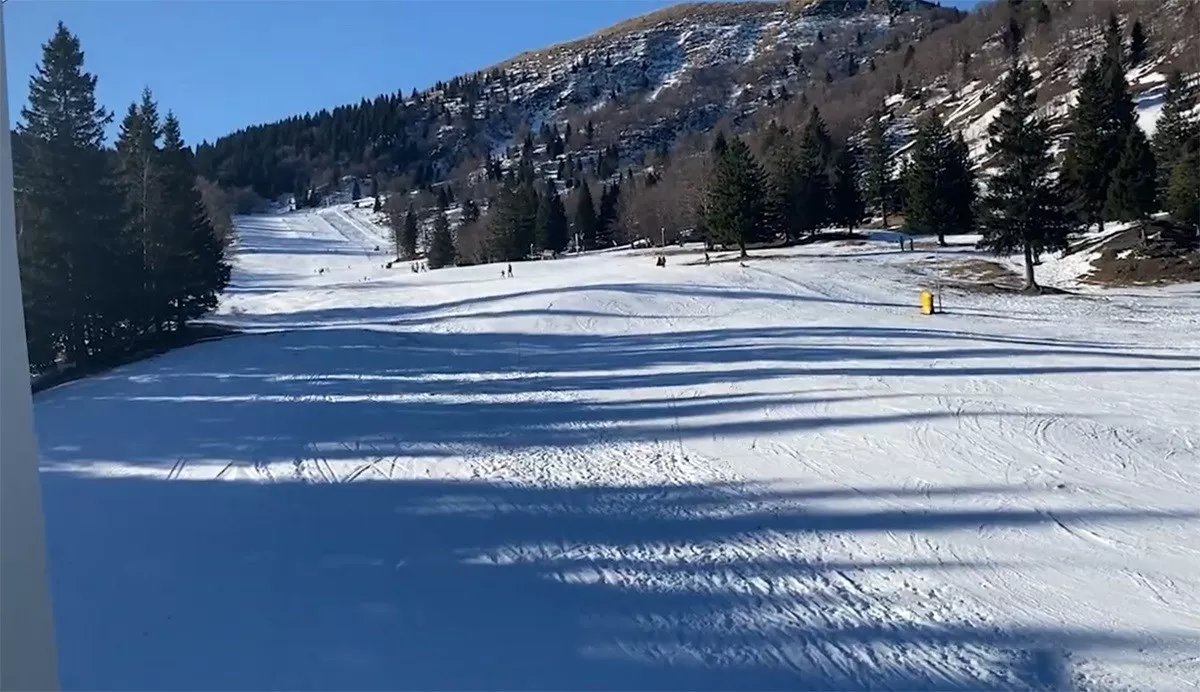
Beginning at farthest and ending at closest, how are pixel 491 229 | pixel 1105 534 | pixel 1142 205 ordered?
pixel 491 229
pixel 1142 205
pixel 1105 534

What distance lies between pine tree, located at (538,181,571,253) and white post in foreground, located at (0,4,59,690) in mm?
78746

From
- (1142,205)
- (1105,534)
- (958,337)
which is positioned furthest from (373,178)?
(1105,534)

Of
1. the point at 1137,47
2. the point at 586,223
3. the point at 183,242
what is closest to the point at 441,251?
the point at 586,223

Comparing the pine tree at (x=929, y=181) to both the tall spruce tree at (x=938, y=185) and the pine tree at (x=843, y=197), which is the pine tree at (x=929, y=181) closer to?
the tall spruce tree at (x=938, y=185)

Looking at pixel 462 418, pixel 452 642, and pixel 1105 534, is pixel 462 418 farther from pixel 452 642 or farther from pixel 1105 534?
pixel 1105 534

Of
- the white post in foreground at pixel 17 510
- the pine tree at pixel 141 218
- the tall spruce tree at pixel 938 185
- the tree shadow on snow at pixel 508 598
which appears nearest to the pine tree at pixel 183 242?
the pine tree at pixel 141 218

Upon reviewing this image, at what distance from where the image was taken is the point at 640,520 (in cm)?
922

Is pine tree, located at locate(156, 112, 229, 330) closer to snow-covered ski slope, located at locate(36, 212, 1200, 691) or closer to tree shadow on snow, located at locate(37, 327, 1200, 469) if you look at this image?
tree shadow on snow, located at locate(37, 327, 1200, 469)

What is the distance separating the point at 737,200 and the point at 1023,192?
65.2 ft

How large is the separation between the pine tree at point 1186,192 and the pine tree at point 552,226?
51.8m

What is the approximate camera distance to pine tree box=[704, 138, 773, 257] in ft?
177

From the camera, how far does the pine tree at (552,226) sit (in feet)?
270

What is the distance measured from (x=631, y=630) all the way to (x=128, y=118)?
26.0m

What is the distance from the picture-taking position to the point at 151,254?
2708 cm
